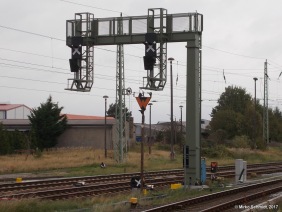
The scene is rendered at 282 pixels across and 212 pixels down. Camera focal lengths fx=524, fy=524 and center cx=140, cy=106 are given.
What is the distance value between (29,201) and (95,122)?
201ft

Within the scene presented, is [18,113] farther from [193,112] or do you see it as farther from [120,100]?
[193,112]

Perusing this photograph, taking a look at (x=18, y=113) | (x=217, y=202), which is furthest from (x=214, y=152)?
(x=18, y=113)

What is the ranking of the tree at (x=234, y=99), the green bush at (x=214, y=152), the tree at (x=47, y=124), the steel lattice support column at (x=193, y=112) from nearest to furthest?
the steel lattice support column at (x=193, y=112), the green bush at (x=214, y=152), the tree at (x=47, y=124), the tree at (x=234, y=99)

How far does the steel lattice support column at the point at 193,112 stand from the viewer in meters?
22.2

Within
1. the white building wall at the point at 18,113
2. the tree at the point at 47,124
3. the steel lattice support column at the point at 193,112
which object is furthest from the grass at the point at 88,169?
the white building wall at the point at 18,113

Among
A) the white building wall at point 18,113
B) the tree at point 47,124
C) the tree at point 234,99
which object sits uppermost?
the tree at point 234,99

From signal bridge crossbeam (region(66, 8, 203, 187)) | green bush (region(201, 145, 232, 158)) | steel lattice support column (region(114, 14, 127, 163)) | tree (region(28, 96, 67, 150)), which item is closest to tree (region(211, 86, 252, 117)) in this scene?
tree (region(28, 96, 67, 150))

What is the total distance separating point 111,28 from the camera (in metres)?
23.6

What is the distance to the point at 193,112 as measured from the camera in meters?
22.2

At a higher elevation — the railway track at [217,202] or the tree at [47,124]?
the tree at [47,124]

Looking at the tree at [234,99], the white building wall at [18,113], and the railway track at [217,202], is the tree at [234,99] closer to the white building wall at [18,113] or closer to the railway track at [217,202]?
the white building wall at [18,113]

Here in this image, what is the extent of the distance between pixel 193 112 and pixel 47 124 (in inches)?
2157

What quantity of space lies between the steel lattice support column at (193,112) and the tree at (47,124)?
54.1 meters

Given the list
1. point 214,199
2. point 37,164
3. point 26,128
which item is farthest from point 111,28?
point 26,128
